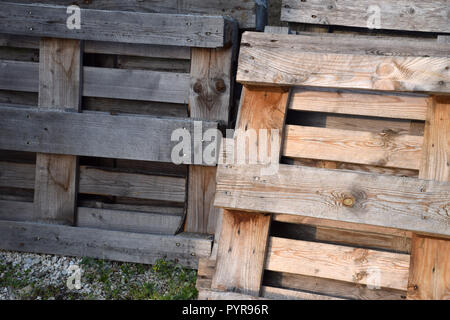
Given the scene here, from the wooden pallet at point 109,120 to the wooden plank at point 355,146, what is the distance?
105cm

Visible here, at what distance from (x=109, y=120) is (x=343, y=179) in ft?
6.71

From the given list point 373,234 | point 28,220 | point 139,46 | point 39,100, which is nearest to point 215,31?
point 139,46

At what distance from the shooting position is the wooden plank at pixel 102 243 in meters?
4.09

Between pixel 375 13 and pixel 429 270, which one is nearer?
pixel 429 270

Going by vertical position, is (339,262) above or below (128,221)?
above

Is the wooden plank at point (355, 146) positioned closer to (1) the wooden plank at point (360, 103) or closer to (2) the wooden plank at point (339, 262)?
(1) the wooden plank at point (360, 103)

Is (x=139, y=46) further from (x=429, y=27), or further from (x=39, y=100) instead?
(x=429, y=27)

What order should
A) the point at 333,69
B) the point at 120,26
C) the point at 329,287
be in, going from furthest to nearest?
the point at 120,26, the point at 329,287, the point at 333,69

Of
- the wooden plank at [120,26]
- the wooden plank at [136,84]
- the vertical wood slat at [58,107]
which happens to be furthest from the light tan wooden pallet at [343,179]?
the vertical wood slat at [58,107]

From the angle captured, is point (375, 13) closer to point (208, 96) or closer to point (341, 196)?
point (208, 96)

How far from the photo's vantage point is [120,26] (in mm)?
3965

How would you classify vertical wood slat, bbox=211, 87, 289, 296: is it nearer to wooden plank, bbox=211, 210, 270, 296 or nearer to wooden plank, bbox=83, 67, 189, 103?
wooden plank, bbox=211, 210, 270, 296

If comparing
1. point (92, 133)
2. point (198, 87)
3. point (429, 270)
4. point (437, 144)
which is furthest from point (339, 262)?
point (92, 133)

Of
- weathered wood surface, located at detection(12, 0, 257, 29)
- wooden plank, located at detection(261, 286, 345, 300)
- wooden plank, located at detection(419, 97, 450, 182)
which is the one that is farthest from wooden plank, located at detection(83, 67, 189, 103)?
wooden plank, located at detection(419, 97, 450, 182)
